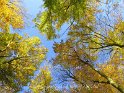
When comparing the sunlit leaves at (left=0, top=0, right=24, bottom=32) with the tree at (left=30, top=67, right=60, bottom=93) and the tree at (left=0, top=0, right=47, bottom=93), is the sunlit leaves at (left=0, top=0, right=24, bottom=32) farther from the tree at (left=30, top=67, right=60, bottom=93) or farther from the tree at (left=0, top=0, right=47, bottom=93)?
the tree at (left=30, top=67, right=60, bottom=93)

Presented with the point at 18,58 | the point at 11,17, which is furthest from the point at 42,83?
the point at 11,17

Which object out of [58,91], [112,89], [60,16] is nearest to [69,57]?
[112,89]

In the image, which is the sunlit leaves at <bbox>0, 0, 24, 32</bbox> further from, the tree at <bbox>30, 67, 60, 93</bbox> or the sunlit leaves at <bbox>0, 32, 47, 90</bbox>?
the tree at <bbox>30, 67, 60, 93</bbox>

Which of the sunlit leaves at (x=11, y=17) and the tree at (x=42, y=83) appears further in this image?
the tree at (x=42, y=83)

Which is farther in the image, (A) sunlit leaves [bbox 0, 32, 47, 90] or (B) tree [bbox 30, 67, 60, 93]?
(B) tree [bbox 30, 67, 60, 93]

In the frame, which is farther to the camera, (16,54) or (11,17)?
(16,54)

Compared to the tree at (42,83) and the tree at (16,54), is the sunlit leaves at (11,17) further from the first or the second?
the tree at (42,83)

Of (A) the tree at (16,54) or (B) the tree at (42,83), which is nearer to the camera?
(A) the tree at (16,54)

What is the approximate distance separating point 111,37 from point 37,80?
12145mm

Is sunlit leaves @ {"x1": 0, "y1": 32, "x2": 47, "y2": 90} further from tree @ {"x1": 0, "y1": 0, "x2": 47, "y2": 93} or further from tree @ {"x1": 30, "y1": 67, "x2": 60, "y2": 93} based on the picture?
tree @ {"x1": 30, "y1": 67, "x2": 60, "y2": 93}

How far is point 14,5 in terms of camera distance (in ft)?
60.7

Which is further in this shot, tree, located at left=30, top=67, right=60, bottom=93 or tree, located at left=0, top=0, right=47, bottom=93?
tree, located at left=30, top=67, right=60, bottom=93

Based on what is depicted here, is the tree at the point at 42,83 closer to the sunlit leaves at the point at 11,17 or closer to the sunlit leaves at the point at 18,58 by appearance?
the sunlit leaves at the point at 18,58

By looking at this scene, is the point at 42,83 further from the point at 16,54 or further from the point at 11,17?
the point at 11,17
